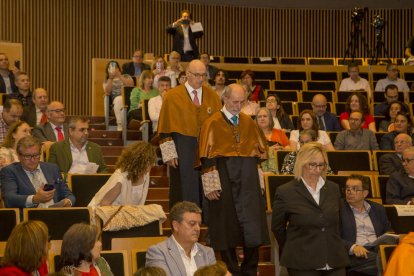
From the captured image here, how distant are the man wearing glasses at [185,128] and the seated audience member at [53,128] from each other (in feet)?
5.38

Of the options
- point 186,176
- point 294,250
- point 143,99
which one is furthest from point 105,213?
point 143,99

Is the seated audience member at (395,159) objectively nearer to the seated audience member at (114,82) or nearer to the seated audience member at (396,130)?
the seated audience member at (396,130)

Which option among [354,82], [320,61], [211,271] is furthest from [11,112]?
[320,61]

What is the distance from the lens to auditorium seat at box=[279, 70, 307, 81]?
1452cm

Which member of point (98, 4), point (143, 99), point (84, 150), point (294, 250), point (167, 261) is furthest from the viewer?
point (98, 4)

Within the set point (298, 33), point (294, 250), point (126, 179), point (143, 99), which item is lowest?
point (294, 250)

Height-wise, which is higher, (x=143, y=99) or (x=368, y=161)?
(x=143, y=99)

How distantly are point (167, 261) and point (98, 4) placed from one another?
41.8ft

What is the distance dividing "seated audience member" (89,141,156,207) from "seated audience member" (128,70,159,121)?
4.15m

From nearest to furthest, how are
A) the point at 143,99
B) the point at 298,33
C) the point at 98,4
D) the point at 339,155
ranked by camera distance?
1. the point at 339,155
2. the point at 143,99
3. the point at 98,4
4. the point at 298,33

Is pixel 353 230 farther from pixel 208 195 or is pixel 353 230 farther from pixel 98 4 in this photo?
pixel 98 4

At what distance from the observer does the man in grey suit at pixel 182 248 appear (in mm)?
5301

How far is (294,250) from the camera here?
19.2ft

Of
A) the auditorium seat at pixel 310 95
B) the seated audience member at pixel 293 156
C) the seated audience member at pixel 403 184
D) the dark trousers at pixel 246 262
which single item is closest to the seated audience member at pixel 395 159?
the seated audience member at pixel 293 156
